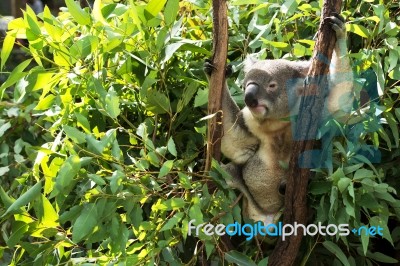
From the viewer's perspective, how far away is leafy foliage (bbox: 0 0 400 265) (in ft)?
6.63

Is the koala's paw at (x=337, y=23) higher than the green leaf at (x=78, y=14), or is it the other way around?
the koala's paw at (x=337, y=23)

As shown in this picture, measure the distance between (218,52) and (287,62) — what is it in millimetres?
372

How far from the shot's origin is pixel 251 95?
232 cm

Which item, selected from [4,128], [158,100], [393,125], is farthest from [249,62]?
[4,128]

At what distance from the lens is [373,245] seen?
2.51 metres

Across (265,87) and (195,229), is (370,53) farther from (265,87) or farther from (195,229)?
A: (195,229)

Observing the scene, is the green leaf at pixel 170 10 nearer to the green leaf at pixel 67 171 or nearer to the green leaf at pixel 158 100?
the green leaf at pixel 158 100

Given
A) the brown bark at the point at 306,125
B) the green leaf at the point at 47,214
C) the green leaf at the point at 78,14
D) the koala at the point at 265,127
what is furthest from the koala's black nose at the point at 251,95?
the green leaf at the point at 47,214

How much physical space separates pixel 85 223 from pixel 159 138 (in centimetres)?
60

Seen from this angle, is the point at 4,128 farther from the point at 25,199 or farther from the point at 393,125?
the point at 393,125

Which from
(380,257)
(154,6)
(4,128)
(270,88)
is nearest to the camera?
(154,6)

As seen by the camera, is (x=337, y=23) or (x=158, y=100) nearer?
(x=337, y=23)

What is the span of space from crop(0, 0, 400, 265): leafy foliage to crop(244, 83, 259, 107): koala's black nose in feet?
0.49

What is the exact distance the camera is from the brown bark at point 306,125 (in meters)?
2.05
